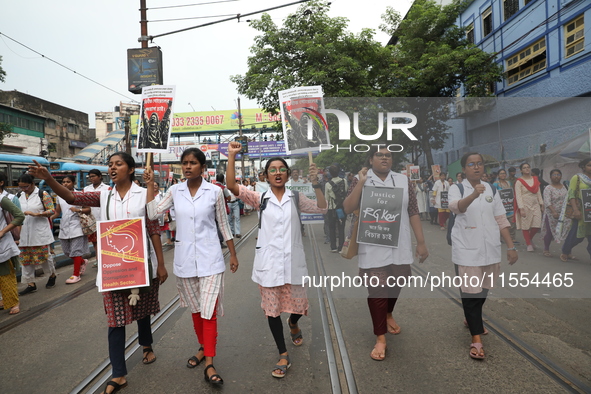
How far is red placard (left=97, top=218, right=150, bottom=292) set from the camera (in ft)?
9.69

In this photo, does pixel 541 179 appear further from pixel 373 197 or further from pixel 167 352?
pixel 167 352

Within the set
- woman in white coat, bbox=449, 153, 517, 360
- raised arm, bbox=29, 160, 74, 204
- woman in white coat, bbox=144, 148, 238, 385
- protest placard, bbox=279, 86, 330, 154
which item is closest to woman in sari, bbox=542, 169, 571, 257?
woman in white coat, bbox=449, 153, 517, 360

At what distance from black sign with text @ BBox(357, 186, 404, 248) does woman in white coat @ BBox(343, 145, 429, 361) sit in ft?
0.09

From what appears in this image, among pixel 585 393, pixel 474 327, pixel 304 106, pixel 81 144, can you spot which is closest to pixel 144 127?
pixel 304 106

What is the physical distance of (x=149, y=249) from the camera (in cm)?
316

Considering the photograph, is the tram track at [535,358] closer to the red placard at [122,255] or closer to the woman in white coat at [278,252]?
the woman in white coat at [278,252]

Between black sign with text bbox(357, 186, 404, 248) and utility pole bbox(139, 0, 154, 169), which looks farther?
utility pole bbox(139, 0, 154, 169)

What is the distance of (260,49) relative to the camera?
14305 millimetres

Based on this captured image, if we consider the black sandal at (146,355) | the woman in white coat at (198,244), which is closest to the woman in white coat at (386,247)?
the woman in white coat at (198,244)

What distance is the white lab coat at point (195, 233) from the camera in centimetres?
317

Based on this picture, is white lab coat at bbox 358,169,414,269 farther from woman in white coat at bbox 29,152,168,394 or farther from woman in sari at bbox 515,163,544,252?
woman in white coat at bbox 29,152,168,394

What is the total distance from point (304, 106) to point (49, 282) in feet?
16.1

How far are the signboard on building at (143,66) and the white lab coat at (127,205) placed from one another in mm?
7349

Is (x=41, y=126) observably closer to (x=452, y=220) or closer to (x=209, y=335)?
(x=209, y=335)
